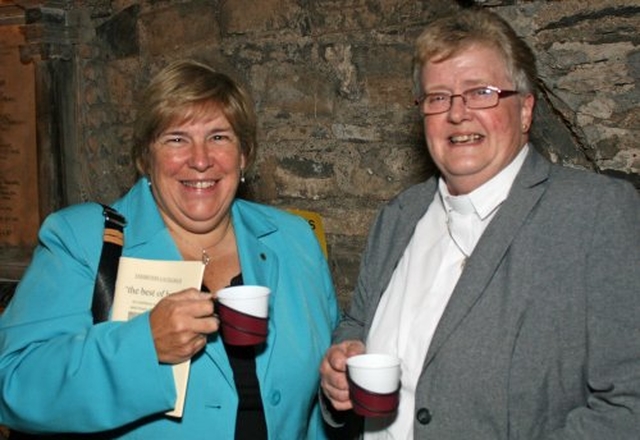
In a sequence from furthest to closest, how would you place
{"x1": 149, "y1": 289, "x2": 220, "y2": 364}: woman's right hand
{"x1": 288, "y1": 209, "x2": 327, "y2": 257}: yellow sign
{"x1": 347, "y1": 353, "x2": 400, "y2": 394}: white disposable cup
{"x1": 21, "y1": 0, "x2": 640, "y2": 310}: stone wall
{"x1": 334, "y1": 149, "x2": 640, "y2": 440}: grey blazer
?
{"x1": 288, "y1": 209, "x2": 327, "y2": 257}: yellow sign → {"x1": 21, "y1": 0, "x2": 640, "y2": 310}: stone wall → {"x1": 149, "y1": 289, "x2": 220, "y2": 364}: woman's right hand → {"x1": 347, "y1": 353, "x2": 400, "y2": 394}: white disposable cup → {"x1": 334, "y1": 149, "x2": 640, "y2": 440}: grey blazer

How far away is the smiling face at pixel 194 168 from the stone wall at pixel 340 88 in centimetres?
114

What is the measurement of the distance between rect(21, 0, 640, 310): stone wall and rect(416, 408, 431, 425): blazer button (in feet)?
4.43

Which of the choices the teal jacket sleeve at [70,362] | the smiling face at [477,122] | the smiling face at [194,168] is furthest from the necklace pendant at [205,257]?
the smiling face at [477,122]

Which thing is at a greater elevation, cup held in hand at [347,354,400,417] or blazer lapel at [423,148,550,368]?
blazer lapel at [423,148,550,368]

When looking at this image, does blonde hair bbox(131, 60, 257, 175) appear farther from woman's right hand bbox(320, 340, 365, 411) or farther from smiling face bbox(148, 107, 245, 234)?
woman's right hand bbox(320, 340, 365, 411)

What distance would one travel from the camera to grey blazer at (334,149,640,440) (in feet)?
5.00

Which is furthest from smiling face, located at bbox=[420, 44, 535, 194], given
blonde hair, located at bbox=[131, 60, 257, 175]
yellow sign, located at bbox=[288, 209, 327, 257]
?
yellow sign, located at bbox=[288, 209, 327, 257]

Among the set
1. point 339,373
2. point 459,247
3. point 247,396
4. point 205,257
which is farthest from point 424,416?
A: point 205,257

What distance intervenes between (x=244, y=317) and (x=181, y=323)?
155 mm

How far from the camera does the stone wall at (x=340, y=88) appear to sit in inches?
99.7

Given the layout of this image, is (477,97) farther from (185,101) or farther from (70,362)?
(70,362)

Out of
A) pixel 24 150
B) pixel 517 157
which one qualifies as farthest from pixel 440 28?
pixel 24 150

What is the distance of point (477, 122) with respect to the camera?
182 cm

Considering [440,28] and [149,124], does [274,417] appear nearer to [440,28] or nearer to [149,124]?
[149,124]
